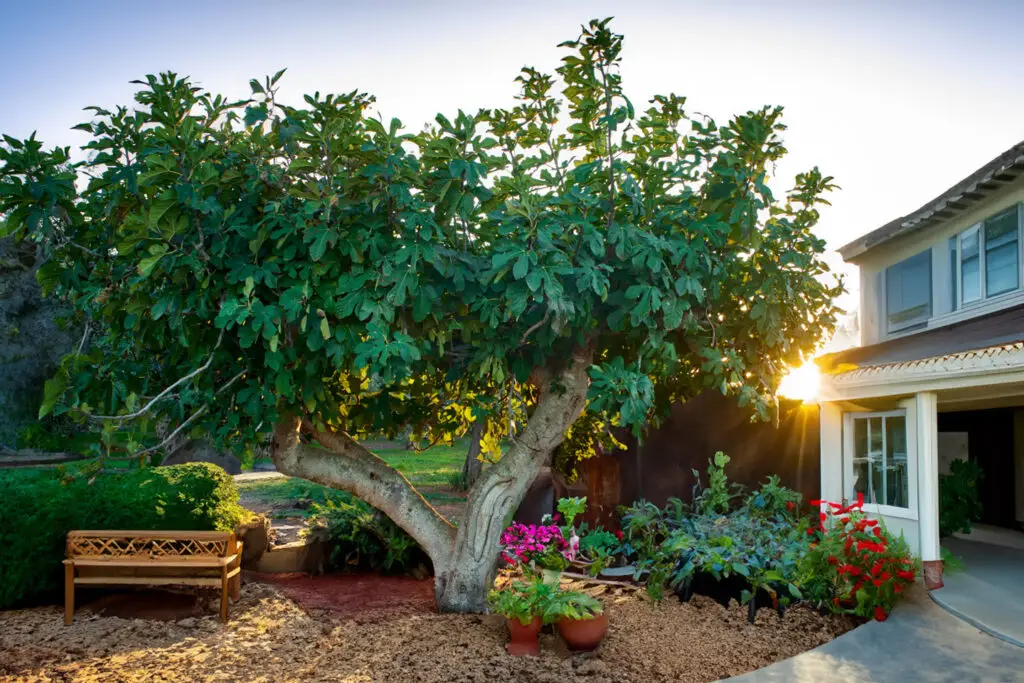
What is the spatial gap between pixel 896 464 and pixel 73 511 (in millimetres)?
8548

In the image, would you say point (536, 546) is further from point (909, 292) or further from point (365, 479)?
point (909, 292)

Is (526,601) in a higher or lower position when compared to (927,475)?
lower

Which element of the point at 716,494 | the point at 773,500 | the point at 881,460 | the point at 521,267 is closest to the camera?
the point at 521,267

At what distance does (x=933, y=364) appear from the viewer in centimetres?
742

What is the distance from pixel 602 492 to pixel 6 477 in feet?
22.7

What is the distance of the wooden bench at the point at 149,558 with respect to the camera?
688cm

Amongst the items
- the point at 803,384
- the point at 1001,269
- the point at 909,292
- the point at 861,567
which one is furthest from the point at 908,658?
the point at 909,292

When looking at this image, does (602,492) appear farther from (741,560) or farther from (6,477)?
(6,477)

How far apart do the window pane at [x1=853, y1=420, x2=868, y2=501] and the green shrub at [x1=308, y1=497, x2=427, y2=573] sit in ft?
17.0

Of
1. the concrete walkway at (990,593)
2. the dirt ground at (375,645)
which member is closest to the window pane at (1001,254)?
the concrete walkway at (990,593)

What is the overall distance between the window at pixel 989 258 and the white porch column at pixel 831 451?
2964mm

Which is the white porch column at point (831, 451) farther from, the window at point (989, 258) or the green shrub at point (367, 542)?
the green shrub at point (367, 542)

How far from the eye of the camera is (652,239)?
5855 mm

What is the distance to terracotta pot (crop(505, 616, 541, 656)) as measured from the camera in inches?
245
